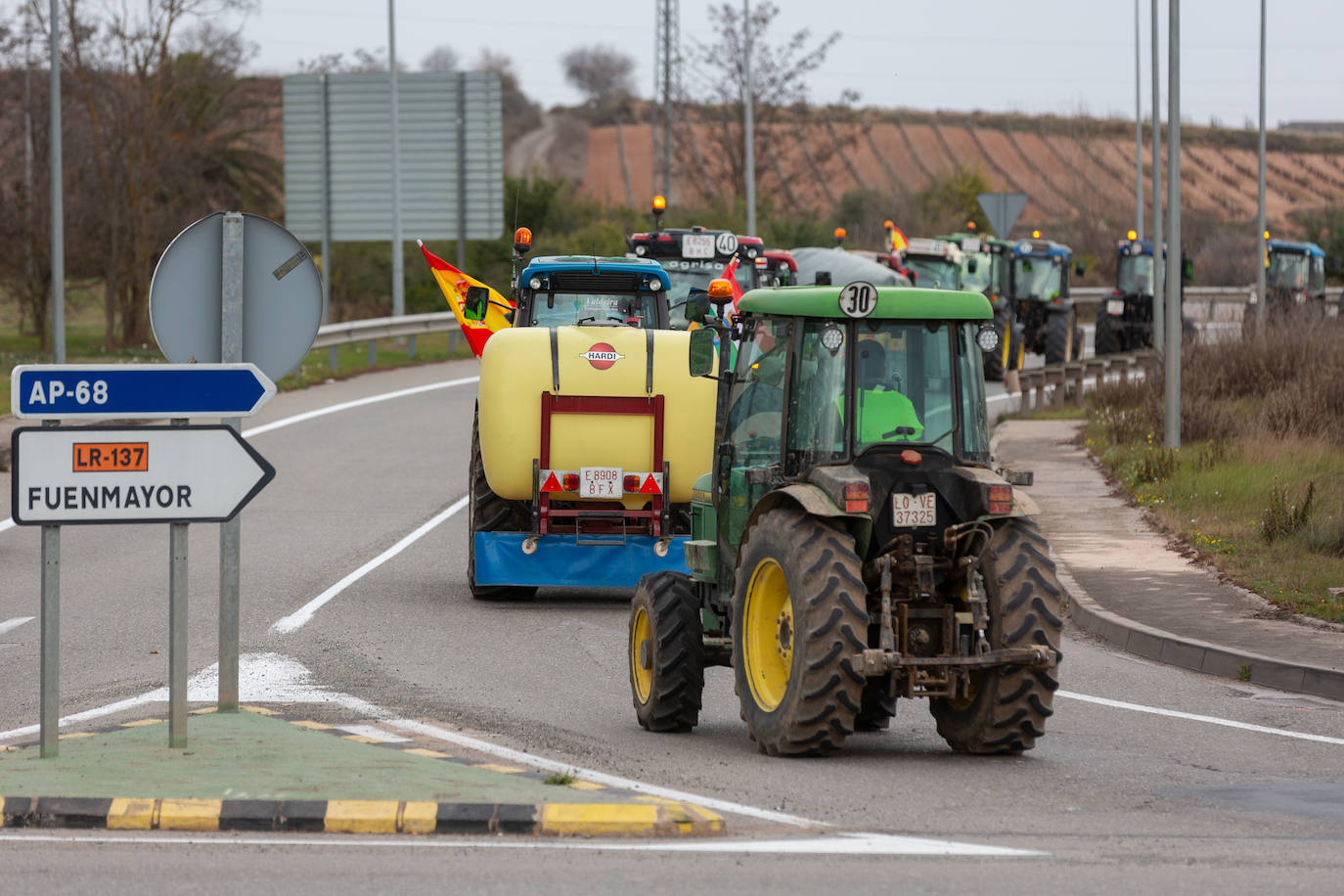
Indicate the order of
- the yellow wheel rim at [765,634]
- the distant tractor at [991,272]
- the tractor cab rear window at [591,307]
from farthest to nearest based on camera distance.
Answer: the distant tractor at [991,272], the tractor cab rear window at [591,307], the yellow wheel rim at [765,634]

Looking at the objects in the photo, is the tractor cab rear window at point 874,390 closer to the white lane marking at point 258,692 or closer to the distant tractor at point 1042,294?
the white lane marking at point 258,692

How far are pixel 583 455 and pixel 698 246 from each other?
9.41 meters

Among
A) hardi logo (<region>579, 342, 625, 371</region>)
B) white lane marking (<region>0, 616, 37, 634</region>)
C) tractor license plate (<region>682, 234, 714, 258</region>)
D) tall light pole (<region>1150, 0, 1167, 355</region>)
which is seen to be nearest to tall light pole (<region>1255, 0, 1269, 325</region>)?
tall light pole (<region>1150, 0, 1167, 355</region>)

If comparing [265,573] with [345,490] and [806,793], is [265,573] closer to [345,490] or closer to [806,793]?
[345,490]

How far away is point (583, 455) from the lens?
47.7 ft

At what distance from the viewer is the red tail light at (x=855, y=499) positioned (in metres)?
8.84

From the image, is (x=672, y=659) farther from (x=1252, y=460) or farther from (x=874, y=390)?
(x=1252, y=460)

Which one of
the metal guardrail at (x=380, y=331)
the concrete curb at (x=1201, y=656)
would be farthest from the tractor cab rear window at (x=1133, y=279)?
the concrete curb at (x=1201, y=656)

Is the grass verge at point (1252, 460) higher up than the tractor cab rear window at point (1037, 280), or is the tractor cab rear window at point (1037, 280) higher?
the tractor cab rear window at point (1037, 280)

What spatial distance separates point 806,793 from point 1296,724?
3.70 meters

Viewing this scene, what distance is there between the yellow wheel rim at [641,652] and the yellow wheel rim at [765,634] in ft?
2.23

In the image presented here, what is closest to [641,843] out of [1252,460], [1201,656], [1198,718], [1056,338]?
[1198,718]

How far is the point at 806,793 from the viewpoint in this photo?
8.25 meters

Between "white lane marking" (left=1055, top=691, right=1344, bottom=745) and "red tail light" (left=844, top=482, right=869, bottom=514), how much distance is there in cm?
296
